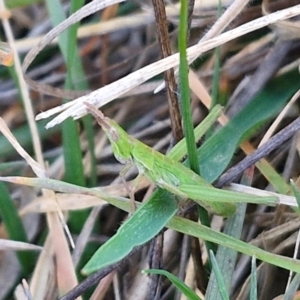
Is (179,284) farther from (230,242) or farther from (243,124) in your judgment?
(243,124)

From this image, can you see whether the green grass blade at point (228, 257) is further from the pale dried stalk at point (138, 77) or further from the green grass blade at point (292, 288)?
the pale dried stalk at point (138, 77)

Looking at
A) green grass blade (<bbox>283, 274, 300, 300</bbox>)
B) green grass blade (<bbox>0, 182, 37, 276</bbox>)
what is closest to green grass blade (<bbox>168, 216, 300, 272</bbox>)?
green grass blade (<bbox>283, 274, 300, 300</bbox>)

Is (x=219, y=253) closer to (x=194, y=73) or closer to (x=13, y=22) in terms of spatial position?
(x=194, y=73)

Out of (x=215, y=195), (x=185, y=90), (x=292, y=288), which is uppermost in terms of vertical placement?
(x=185, y=90)

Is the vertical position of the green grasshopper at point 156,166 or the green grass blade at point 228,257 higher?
the green grasshopper at point 156,166

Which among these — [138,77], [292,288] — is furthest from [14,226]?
[292,288]

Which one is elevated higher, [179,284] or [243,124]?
[243,124]

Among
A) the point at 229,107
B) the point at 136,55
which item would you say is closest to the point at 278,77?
the point at 229,107

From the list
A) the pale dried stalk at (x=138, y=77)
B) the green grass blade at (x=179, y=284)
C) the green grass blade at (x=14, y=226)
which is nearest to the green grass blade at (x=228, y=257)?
the green grass blade at (x=179, y=284)

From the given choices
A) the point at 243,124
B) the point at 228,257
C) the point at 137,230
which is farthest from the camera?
the point at 243,124

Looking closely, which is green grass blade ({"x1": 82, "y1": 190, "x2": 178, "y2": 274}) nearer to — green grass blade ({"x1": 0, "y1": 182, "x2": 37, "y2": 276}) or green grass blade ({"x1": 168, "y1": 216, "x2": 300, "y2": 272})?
green grass blade ({"x1": 168, "y1": 216, "x2": 300, "y2": 272})

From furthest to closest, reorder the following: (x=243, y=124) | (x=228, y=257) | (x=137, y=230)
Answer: (x=243, y=124)
(x=228, y=257)
(x=137, y=230)
